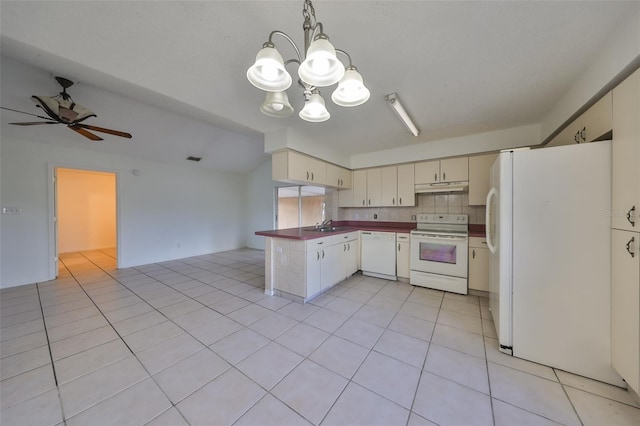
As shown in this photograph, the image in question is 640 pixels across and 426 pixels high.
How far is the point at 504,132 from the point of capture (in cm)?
319

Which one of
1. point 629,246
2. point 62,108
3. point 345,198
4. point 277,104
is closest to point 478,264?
point 629,246

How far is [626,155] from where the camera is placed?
1.38 m

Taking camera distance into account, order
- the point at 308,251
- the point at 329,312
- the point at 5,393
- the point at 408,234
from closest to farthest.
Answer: the point at 5,393
the point at 329,312
the point at 308,251
the point at 408,234

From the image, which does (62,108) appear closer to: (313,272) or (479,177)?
(313,272)

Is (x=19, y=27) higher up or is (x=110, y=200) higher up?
(x=19, y=27)

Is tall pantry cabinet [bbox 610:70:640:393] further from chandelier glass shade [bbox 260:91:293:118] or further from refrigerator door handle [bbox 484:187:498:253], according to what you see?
chandelier glass shade [bbox 260:91:293:118]

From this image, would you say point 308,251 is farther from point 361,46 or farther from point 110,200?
point 110,200

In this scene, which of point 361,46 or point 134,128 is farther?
point 134,128

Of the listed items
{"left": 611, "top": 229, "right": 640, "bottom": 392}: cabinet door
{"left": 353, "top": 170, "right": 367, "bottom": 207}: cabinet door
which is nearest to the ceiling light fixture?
{"left": 353, "top": 170, "right": 367, "bottom": 207}: cabinet door

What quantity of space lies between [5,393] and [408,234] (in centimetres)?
427

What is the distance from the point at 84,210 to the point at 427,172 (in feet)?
31.8

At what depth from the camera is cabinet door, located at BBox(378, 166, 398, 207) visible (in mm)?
4109

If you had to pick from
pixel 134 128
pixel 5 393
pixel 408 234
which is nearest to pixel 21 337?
pixel 5 393

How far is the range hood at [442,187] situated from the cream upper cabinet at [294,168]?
1.84 metres
